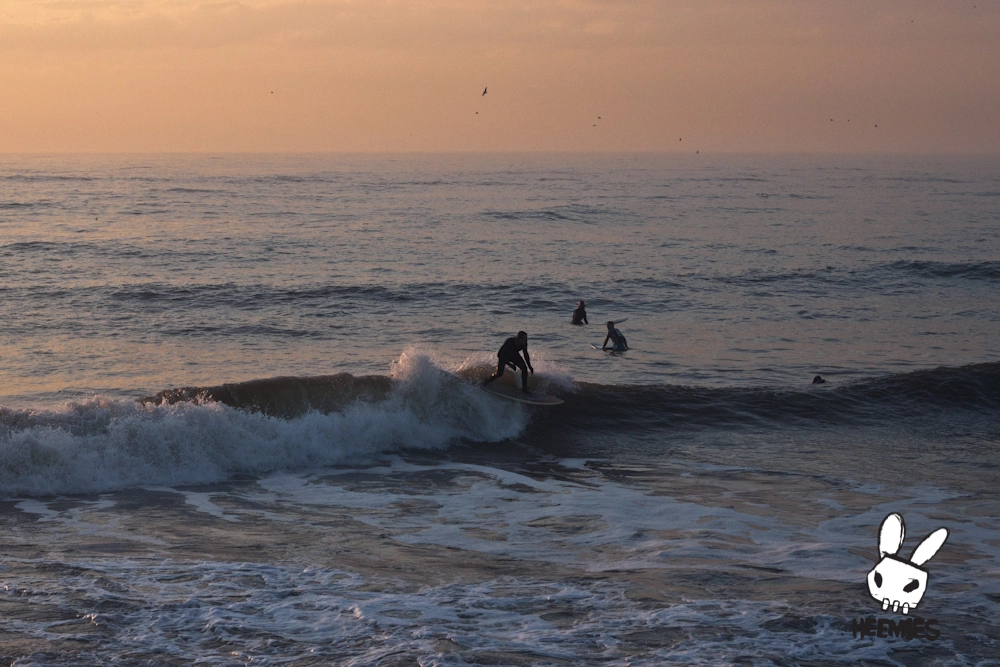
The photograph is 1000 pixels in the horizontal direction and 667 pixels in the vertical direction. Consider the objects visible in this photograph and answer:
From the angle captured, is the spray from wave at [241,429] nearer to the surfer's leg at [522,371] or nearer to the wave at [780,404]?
the surfer's leg at [522,371]

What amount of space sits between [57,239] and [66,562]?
39.7 metres

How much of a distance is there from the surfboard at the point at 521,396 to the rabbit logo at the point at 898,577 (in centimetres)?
956

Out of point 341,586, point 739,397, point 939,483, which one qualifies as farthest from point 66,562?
point 739,397

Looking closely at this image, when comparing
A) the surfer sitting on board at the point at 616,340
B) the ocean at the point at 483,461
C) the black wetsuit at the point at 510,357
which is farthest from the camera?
the surfer sitting on board at the point at 616,340

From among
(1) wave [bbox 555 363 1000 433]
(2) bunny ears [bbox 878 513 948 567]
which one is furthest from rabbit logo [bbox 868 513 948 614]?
(1) wave [bbox 555 363 1000 433]

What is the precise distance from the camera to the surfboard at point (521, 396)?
19375 millimetres

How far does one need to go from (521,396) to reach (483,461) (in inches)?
120

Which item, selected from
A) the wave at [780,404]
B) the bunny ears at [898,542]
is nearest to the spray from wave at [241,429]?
the wave at [780,404]

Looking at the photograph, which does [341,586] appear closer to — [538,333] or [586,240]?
[538,333]

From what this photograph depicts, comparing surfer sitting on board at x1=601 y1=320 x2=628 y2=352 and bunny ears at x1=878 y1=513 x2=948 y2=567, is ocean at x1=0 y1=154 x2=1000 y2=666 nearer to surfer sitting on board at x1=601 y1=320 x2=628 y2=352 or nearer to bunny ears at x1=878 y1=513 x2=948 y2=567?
bunny ears at x1=878 y1=513 x2=948 y2=567

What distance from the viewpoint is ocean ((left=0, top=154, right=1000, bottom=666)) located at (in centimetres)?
887

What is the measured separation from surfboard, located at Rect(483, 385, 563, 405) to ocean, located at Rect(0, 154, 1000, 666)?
300 millimetres

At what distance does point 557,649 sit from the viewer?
330 inches

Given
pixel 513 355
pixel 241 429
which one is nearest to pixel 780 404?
pixel 513 355
